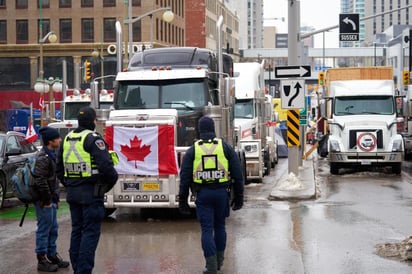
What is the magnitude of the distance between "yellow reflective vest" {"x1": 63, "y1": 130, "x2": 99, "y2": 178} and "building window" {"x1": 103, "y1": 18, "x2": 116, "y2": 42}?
6311cm

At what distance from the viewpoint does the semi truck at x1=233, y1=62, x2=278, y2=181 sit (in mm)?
21781

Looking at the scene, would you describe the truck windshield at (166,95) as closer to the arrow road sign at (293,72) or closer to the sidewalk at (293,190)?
the sidewalk at (293,190)

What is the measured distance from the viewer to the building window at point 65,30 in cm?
7094

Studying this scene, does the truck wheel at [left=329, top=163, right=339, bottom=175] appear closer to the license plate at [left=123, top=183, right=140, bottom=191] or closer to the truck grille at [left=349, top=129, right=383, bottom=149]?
the truck grille at [left=349, top=129, right=383, bottom=149]

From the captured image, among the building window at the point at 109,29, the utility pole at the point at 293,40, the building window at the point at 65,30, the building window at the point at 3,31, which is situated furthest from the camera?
the building window at the point at 3,31

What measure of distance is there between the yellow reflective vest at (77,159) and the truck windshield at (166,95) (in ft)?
19.4

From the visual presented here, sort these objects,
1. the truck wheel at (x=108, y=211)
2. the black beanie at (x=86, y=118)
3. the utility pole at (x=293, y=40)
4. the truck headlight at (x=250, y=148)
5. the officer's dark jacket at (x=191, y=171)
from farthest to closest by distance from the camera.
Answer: the truck headlight at (x=250, y=148) < the utility pole at (x=293, y=40) < the truck wheel at (x=108, y=211) < the officer's dark jacket at (x=191, y=171) < the black beanie at (x=86, y=118)

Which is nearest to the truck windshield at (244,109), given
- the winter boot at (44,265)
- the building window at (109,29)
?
the winter boot at (44,265)

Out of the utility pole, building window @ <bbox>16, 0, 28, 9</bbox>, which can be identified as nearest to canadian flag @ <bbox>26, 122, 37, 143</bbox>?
the utility pole

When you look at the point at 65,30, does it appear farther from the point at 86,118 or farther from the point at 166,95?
the point at 86,118

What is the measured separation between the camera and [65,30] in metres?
71.0

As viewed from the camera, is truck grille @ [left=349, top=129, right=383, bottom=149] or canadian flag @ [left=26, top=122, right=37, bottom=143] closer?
canadian flag @ [left=26, top=122, right=37, bottom=143]

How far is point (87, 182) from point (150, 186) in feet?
17.7

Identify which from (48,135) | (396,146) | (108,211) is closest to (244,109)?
(396,146)
